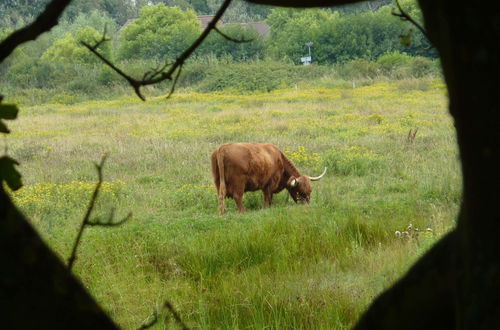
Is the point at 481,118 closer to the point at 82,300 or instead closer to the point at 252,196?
the point at 82,300

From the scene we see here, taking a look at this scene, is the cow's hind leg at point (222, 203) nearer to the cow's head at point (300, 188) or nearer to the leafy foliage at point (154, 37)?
the cow's head at point (300, 188)

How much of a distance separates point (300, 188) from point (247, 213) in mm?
1300

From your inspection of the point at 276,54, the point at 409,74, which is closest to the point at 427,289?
the point at 409,74

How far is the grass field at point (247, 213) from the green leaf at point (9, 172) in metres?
3.38

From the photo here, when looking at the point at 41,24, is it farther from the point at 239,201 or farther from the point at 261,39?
the point at 261,39

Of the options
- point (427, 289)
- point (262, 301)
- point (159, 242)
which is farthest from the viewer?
point (159, 242)

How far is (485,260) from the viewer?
0.84 m

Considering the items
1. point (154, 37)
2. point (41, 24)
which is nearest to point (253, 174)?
point (41, 24)

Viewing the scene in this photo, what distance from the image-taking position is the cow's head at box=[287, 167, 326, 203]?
11109 millimetres

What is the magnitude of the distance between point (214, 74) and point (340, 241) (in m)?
32.3

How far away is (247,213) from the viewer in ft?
33.3

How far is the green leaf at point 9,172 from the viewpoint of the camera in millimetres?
1210

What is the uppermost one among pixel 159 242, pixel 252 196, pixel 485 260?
pixel 485 260

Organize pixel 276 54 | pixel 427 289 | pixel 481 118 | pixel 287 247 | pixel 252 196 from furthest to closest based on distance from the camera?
pixel 276 54, pixel 252 196, pixel 287 247, pixel 427 289, pixel 481 118
